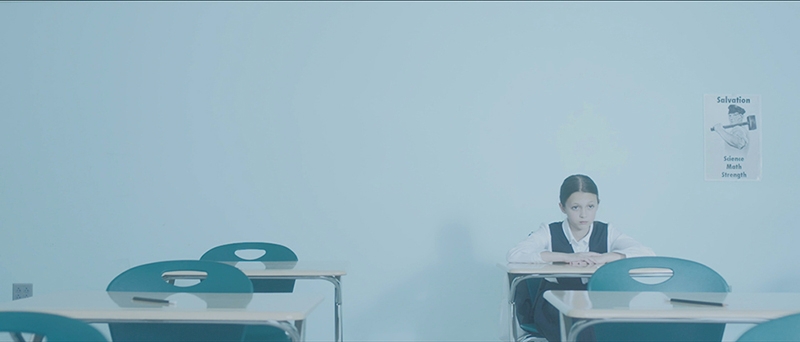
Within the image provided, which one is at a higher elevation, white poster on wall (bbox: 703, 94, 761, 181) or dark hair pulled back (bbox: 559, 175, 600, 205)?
white poster on wall (bbox: 703, 94, 761, 181)

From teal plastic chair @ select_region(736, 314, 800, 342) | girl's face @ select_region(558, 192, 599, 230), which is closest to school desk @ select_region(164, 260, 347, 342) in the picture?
girl's face @ select_region(558, 192, 599, 230)

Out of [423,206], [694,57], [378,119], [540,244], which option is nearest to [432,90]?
[378,119]

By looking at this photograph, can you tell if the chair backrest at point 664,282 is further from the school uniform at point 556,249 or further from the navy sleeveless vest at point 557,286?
the school uniform at point 556,249

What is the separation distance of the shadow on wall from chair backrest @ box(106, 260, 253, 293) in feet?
6.30

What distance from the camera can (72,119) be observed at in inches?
153

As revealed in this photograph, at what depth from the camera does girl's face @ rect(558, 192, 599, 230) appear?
9.54ft

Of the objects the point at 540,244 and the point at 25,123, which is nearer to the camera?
the point at 540,244

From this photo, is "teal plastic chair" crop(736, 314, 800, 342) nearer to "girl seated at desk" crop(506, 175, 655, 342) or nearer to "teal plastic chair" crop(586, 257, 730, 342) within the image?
"teal plastic chair" crop(586, 257, 730, 342)

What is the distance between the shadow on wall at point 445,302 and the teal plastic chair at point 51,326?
8.85 feet

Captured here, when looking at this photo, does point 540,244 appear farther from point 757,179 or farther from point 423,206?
point 757,179

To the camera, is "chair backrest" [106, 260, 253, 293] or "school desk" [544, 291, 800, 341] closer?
"school desk" [544, 291, 800, 341]

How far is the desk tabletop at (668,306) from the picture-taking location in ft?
4.81

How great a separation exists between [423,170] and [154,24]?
1773 millimetres

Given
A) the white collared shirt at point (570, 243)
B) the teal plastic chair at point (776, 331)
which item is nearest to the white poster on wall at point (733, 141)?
the white collared shirt at point (570, 243)
